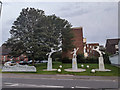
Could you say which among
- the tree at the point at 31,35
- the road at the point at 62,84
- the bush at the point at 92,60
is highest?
the tree at the point at 31,35

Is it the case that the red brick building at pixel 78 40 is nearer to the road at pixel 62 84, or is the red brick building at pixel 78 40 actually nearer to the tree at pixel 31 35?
the tree at pixel 31 35

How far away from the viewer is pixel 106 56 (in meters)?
35.6

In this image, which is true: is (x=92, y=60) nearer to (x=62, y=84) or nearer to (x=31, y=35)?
(x=31, y=35)

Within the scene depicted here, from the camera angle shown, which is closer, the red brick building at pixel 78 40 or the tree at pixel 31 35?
the tree at pixel 31 35

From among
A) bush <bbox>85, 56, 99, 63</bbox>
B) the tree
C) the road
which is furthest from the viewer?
bush <bbox>85, 56, 99, 63</bbox>

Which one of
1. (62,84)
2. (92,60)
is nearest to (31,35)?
(62,84)

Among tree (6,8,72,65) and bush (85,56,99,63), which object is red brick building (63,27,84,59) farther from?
tree (6,8,72,65)

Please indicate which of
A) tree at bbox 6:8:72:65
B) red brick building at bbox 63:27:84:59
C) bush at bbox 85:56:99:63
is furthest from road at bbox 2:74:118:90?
red brick building at bbox 63:27:84:59

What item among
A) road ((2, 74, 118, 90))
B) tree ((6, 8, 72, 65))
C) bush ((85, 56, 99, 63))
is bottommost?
bush ((85, 56, 99, 63))

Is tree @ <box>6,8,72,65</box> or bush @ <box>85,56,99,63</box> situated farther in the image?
bush @ <box>85,56,99,63</box>

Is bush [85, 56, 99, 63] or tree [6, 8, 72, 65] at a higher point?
tree [6, 8, 72, 65]

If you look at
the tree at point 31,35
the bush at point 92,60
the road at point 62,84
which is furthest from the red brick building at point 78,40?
the road at point 62,84

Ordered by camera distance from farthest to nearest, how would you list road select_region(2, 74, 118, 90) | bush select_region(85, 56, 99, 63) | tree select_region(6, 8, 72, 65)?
1. bush select_region(85, 56, 99, 63)
2. tree select_region(6, 8, 72, 65)
3. road select_region(2, 74, 118, 90)

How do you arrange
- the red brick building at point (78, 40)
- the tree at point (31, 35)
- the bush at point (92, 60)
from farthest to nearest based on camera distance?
the red brick building at point (78, 40) → the bush at point (92, 60) → the tree at point (31, 35)
